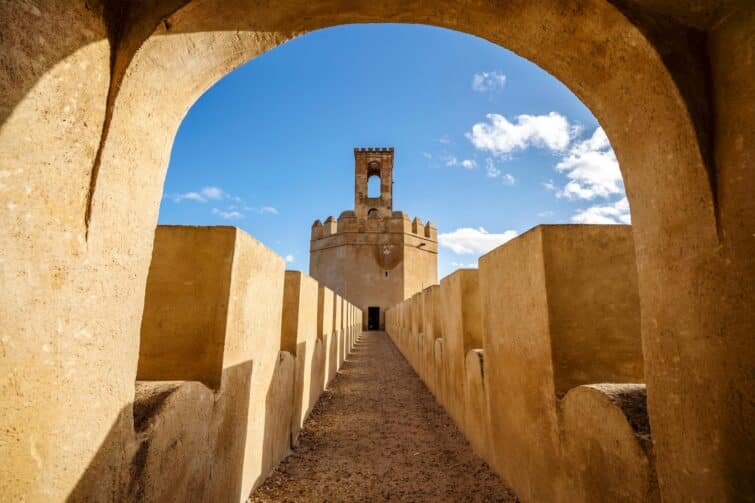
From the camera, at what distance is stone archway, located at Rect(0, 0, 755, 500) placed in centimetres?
117

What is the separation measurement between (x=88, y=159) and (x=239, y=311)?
145 centimetres

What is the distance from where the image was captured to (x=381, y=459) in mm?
3928

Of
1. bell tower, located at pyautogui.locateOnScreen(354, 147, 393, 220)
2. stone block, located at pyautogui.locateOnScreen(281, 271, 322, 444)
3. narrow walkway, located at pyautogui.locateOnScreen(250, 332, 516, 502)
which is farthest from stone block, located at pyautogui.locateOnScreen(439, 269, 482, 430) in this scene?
bell tower, located at pyautogui.locateOnScreen(354, 147, 393, 220)

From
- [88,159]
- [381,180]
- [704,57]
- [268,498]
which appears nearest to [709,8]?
[704,57]

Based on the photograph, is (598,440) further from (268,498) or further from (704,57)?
(268,498)

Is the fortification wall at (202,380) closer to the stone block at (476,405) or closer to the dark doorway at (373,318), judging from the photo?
the stone block at (476,405)

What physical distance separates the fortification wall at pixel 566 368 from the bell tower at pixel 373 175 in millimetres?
23736

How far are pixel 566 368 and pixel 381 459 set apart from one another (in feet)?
7.92

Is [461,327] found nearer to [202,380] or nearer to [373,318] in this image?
[202,380]

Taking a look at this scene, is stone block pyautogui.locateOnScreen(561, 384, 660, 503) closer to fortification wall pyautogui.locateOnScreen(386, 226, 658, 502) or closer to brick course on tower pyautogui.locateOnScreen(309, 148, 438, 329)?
fortification wall pyautogui.locateOnScreen(386, 226, 658, 502)

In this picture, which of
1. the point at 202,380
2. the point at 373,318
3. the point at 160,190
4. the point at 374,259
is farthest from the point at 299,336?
the point at 373,318

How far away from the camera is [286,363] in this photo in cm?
402

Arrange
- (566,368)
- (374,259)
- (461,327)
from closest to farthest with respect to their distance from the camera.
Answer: (566,368) → (461,327) → (374,259)

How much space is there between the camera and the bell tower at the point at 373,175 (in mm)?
27344
